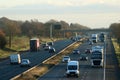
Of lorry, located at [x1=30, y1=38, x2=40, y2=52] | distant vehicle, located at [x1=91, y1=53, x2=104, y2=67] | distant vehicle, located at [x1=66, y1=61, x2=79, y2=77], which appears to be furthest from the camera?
lorry, located at [x1=30, y1=38, x2=40, y2=52]

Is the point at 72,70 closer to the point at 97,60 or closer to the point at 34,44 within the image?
the point at 97,60

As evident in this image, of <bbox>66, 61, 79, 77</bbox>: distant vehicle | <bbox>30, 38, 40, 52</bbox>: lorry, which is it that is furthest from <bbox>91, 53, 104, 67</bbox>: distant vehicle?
<bbox>30, 38, 40, 52</bbox>: lorry

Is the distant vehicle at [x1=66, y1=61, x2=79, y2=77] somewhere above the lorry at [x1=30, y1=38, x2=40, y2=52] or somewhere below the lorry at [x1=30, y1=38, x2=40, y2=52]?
below

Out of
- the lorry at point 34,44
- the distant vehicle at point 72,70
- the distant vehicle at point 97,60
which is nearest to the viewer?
the distant vehicle at point 72,70

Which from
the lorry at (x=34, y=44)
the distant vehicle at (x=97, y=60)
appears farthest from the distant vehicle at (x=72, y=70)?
the lorry at (x=34, y=44)

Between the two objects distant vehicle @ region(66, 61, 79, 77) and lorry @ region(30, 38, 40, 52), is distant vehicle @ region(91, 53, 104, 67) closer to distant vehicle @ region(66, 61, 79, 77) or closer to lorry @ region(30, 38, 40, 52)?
distant vehicle @ region(66, 61, 79, 77)

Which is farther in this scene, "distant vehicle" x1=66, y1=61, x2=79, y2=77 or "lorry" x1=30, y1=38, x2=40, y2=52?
"lorry" x1=30, y1=38, x2=40, y2=52

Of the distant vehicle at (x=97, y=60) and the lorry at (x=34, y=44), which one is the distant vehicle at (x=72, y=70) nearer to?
the distant vehicle at (x=97, y=60)

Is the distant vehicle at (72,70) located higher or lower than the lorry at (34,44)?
lower

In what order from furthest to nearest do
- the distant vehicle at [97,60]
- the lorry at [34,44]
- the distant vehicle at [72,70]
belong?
the lorry at [34,44], the distant vehicle at [97,60], the distant vehicle at [72,70]

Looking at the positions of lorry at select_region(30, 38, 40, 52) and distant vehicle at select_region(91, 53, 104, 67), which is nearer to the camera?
distant vehicle at select_region(91, 53, 104, 67)

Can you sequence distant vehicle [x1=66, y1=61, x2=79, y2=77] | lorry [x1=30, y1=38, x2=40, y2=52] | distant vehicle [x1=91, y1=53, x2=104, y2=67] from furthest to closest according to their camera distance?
lorry [x1=30, y1=38, x2=40, y2=52], distant vehicle [x1=91, y1=53, x2=104, y2=67], distant vehicle [x1=66, y1=61, x2=79, y2=77]

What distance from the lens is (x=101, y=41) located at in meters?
196

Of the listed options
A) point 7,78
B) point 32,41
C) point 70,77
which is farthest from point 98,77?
point 32,41
